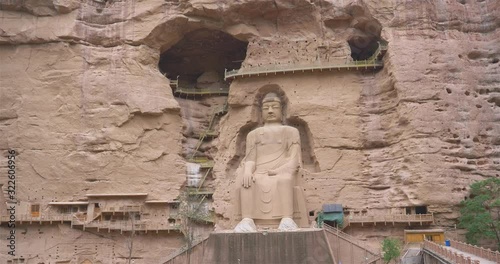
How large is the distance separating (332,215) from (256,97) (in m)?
6.61

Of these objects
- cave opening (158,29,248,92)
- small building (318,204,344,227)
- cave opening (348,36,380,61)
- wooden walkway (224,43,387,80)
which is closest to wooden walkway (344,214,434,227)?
small building (318,204,344,227)

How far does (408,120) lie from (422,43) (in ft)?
12.1

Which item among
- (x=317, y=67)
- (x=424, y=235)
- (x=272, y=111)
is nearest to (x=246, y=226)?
(x=272, y=111)

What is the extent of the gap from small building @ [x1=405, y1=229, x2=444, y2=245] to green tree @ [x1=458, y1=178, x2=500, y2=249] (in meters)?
0.88

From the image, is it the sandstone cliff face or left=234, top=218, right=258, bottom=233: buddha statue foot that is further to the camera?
the sandstone cliff face

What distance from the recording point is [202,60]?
28016mm

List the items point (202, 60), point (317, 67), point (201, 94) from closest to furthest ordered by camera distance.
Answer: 1. point (317, 67)
2. point (201, 94)
3. point (202, 60)

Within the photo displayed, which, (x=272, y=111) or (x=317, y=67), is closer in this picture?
(x=272, y=111)

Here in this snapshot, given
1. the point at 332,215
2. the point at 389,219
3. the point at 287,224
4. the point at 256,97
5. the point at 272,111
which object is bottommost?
the point at 287,224

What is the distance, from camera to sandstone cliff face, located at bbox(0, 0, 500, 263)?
20906mm

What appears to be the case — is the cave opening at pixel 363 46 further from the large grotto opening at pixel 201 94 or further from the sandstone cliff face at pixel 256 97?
the large grotto opening at pixel 201 94

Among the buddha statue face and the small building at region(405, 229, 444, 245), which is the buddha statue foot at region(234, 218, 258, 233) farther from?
the small building at region(405, 229, 444, 245)

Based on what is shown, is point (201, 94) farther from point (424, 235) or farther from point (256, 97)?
point (424, 235)

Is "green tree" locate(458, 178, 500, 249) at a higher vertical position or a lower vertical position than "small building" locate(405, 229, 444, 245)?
higher
